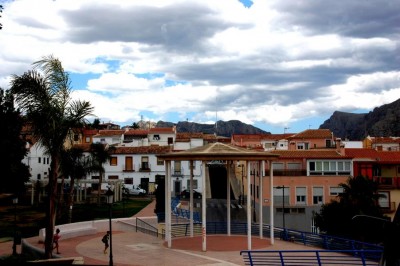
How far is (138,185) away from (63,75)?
50.9 metres

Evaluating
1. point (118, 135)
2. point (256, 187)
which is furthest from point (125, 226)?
point (118, 135)

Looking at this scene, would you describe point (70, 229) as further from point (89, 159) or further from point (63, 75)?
point (89, 159)

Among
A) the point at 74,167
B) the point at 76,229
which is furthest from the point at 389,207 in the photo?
the point at 76,229

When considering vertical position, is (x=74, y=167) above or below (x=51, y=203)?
above

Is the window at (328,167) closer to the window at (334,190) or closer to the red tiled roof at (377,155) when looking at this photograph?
the window at (334,190)

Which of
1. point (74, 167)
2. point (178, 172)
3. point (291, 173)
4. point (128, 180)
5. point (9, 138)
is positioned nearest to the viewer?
point (74, 167)

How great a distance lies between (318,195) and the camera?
47.4m

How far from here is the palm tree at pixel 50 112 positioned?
744 inches

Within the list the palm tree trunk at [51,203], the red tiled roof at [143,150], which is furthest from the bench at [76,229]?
the red tiled roof at [143,150]

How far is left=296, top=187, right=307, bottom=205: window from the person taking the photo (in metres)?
47.2

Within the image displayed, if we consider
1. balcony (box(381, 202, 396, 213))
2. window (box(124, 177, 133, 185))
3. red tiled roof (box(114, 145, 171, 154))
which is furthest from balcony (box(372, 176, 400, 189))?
window (box(124, 177, 133, 185))

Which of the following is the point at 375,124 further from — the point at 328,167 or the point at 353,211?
the point at 353,211

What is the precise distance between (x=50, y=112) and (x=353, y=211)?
80.7 ft

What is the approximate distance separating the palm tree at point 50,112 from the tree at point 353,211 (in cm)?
2265
